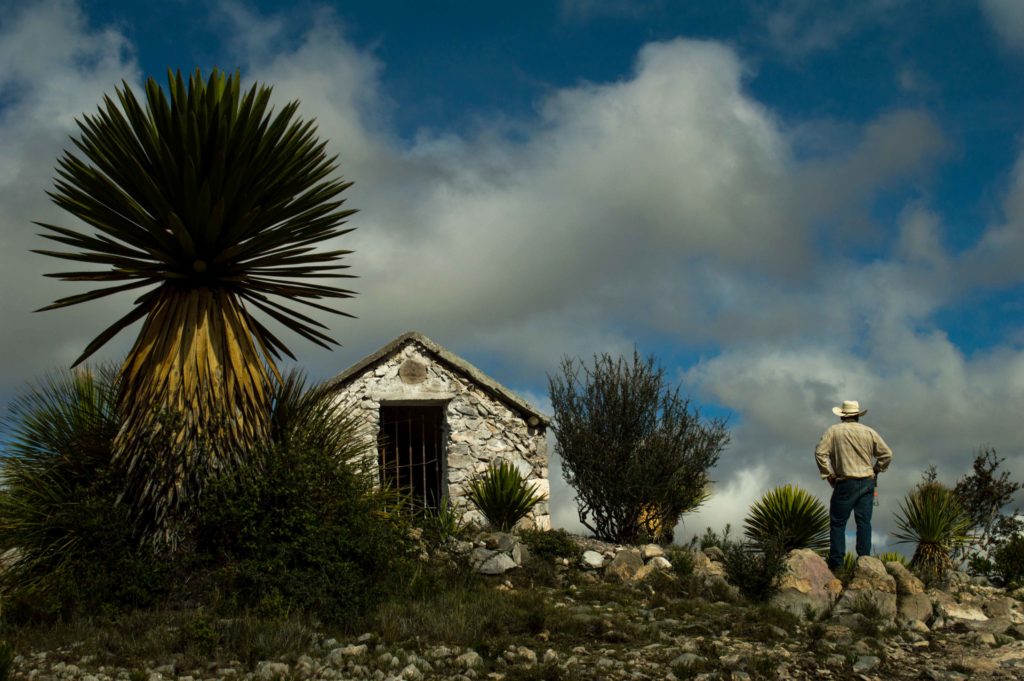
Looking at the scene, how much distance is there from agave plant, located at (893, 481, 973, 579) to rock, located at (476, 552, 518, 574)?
21.9ft

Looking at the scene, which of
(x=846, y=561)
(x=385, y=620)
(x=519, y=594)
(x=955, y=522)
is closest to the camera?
(x=385, y=620)

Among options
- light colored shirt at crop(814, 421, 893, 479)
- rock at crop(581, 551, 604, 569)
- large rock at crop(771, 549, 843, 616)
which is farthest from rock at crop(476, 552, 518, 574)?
light colored shirt at crop(814, 421, 893, 479)

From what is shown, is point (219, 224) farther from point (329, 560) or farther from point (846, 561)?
point (846, 561)

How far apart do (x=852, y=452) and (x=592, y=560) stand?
392 cm

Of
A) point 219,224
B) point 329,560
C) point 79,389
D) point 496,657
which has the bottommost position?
point 496,657

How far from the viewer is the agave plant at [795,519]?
609 inches

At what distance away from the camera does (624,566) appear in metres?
12.8

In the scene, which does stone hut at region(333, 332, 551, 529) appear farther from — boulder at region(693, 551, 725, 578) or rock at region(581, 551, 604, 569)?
boulder at region(693, 551, 725, 578)

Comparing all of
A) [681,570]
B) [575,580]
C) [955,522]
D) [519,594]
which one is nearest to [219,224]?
[519,594]

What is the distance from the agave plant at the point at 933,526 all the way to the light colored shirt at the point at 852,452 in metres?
2.28

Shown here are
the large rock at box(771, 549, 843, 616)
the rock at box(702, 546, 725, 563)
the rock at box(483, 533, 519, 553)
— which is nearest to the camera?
the large rock at box(771, 549, 843, 616)

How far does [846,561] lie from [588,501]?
422 cm

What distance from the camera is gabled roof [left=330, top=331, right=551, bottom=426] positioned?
15930 mm

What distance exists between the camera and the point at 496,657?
28.0ft
